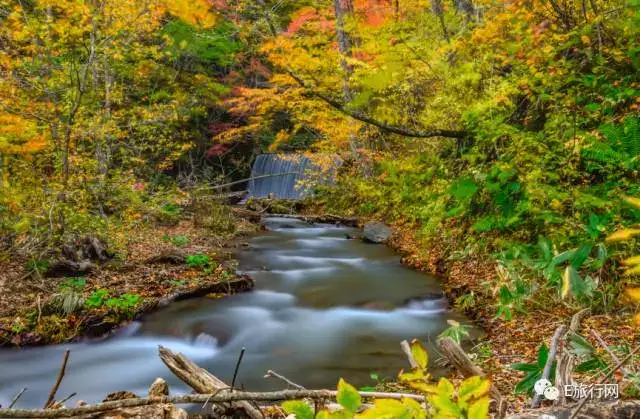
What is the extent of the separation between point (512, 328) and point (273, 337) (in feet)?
9.35

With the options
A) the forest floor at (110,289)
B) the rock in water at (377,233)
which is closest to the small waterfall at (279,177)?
the rock in water at (377,233)

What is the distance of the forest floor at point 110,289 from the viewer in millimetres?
5395

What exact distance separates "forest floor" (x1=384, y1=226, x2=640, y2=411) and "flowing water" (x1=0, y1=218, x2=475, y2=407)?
452 mm

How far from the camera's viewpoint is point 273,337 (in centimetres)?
590

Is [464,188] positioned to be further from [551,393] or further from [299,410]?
[299,410]

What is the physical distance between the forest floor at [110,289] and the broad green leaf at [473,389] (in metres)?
5.47

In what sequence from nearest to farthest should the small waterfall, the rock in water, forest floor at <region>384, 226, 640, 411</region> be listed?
forest floor at <region>384, 226, 640, 411</region> < the rock in water < the small waterfall

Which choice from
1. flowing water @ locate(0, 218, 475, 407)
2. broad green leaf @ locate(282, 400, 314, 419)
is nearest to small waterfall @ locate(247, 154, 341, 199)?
flowing water @ locate(0, 218, 475, 407)

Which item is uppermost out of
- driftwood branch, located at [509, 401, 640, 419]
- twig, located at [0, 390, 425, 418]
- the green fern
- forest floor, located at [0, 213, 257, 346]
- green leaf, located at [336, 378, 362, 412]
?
the green fern

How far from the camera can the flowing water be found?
15.6 ft

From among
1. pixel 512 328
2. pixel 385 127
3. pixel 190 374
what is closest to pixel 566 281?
pixel 190 374

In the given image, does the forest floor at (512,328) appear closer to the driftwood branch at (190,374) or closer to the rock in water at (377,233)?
the driftwood branch at (190,374)

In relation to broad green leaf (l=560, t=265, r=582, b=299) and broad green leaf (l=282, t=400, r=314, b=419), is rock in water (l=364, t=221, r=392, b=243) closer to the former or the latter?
broad green leaf (l=560, t=265, r=582, b=299)

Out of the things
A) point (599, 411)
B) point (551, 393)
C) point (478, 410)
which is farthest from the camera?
point (551, 393)
